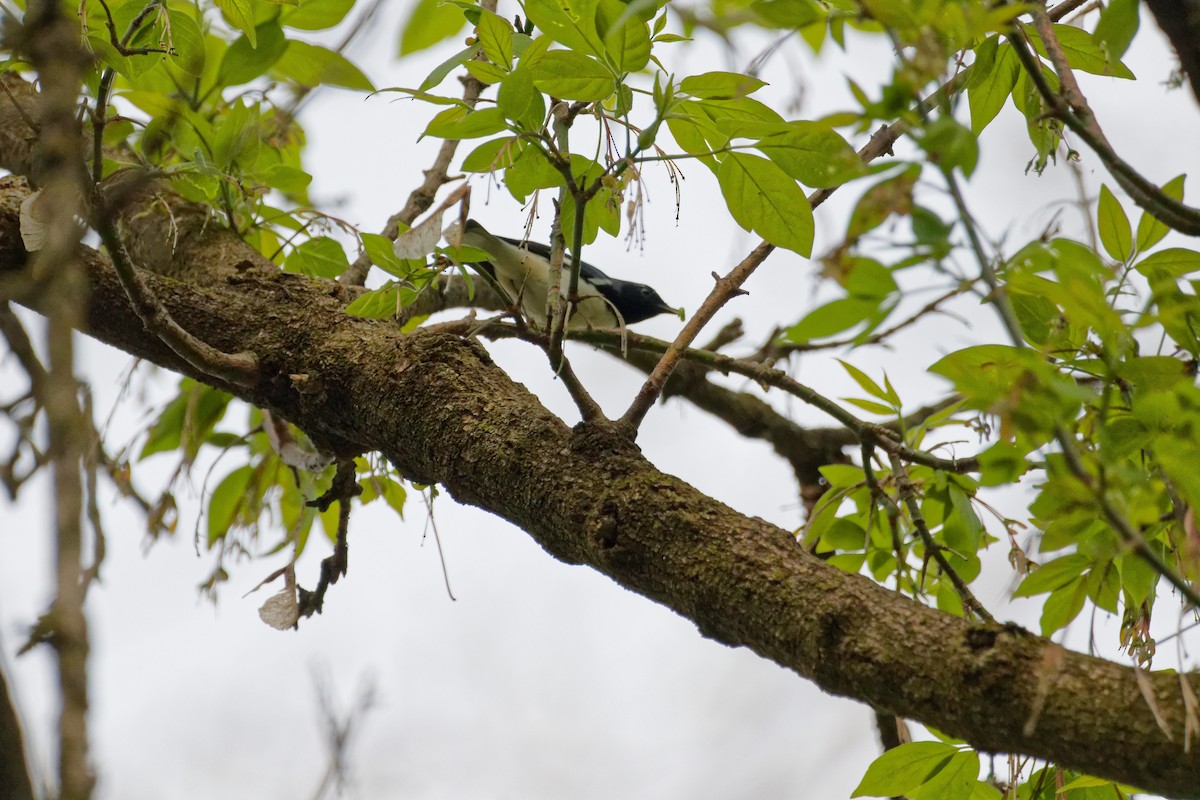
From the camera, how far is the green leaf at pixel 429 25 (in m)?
1.77

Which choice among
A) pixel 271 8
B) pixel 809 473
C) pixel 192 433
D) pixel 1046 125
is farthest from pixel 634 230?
pixel 809 473

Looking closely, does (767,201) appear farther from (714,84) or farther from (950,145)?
(950,145)

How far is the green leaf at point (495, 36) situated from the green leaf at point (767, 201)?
→ 0.41 metres

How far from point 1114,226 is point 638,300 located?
506 cm

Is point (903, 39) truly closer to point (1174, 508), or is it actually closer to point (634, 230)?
point (1174, 508)

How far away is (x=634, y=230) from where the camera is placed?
88.4 inches

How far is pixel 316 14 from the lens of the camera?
8.41 ft

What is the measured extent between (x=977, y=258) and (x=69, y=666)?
2.85 feet

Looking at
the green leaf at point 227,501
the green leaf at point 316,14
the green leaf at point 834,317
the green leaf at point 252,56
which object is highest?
the green leaf at point 316,14

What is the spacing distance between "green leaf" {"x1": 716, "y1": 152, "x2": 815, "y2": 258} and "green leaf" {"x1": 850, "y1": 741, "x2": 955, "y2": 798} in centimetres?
86

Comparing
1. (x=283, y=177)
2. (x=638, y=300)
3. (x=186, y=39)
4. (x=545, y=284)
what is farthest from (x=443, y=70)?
(x=638, y=300)

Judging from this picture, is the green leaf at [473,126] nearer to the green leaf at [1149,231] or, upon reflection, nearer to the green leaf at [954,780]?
the green leaf at [1149,231]

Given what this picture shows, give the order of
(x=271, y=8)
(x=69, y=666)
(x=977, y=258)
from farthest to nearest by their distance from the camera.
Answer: (x=271, y=8) < (x=977, y=258) < (x=69, y=666)

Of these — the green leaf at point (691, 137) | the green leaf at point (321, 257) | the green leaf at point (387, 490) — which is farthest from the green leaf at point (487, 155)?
the green leaf at point (387, 490)
